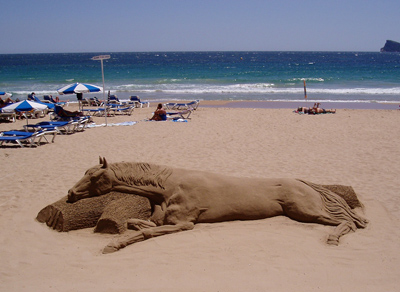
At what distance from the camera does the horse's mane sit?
4.60 meters

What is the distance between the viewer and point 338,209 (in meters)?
4.77

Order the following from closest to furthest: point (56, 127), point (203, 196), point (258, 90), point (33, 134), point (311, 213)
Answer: point (203, 196), point (311, 213), point (33, 134), point (56, 127), point (258, 90)

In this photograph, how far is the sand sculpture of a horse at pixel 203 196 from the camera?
448cm

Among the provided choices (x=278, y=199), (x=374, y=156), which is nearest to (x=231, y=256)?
(x=278, y=199)

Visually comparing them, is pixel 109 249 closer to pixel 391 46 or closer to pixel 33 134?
pixel 33 134

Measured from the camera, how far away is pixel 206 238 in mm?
4238

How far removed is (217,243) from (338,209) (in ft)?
5.98

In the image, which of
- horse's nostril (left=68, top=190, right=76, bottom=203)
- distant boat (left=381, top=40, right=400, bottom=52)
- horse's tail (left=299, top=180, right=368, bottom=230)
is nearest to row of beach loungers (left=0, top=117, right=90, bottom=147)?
horse's nostril (left=68, top=190, right=76, bottom=203)

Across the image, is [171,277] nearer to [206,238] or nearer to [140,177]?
[206,238]

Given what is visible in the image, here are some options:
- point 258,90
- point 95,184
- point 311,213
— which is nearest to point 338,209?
point 311,213

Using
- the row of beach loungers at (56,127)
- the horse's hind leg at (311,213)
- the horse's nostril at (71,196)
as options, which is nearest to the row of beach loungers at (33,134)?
the row of beach loungers at (56,127)

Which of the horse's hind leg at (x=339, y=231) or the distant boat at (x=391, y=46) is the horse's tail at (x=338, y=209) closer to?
the horse's hind leg at (x=339, y=231)

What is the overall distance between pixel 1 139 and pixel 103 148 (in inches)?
118

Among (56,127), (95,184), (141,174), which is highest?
(141,174)
